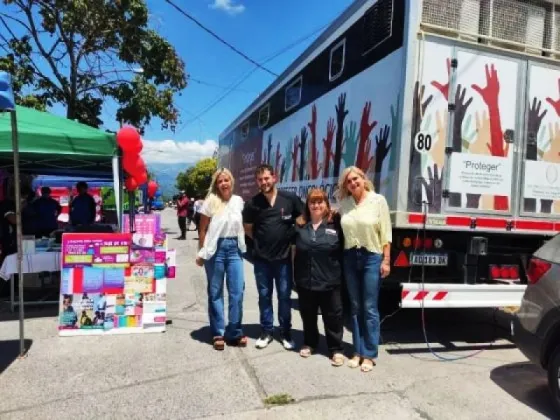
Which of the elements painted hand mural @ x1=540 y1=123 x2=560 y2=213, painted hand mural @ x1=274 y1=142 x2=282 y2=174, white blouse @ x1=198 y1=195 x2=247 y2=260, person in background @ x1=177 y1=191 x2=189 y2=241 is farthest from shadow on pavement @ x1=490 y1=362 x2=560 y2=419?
person in background @ x1=177 y1=191 x2=189 y2=241

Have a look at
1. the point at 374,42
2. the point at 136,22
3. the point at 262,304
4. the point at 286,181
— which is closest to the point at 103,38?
the point at 136,22

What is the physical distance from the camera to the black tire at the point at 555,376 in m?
3.47

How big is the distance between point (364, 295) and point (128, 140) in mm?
3610

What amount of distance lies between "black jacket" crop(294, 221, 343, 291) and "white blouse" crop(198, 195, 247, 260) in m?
0.66

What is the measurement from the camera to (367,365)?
14.1ft

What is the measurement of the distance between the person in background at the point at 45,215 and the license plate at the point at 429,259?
6.66 meters

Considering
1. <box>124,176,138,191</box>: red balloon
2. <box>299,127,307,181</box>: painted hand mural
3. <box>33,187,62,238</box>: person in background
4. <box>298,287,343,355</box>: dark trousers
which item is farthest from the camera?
<box>33,187,62,238</box>: person in background

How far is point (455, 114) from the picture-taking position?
4895 millimetres

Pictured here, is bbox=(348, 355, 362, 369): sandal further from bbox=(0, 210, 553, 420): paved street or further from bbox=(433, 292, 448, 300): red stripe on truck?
bbox=(433, 292, 448, 300): red stripe on truck

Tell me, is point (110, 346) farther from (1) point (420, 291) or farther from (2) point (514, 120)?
(2) point (514, 120)

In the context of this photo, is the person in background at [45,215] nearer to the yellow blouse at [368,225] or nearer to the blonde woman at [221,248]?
the blonde woman at [221,248]

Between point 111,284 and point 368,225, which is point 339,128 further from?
point 111,284

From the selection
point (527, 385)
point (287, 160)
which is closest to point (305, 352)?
→ point (527, 385)

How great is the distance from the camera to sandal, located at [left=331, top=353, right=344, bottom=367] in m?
4.36
